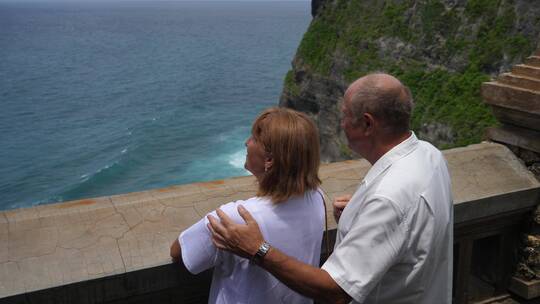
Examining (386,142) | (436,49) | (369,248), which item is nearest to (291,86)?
(436,49)

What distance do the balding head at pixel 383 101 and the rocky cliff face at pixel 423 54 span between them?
35.3m

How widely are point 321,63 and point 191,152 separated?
60.2 feet

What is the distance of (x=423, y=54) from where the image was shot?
4697 cm

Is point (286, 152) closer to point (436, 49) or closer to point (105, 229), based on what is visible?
point (105, 229)

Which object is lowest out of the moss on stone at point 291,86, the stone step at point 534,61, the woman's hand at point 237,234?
the moss on stone at point 291,86

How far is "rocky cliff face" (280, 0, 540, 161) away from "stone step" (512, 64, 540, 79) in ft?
108

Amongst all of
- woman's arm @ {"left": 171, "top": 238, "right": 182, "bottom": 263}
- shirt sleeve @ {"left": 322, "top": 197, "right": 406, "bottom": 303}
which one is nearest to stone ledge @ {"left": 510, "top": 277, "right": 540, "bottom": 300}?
shirt sleeve @ {"left": 322, "top": 197, "right": 406, "bottom": 303}

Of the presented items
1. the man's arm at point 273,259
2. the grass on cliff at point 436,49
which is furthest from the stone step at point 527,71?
the grass on cliff at point 436,49

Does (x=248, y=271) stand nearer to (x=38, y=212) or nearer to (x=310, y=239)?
(x=310, y=239)

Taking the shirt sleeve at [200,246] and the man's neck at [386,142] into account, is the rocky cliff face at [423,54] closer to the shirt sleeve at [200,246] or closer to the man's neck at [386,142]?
the man's neck at [386,142]

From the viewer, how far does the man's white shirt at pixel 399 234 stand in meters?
2.09

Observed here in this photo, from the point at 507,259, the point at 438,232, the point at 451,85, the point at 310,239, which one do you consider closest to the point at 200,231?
the point at 310,239

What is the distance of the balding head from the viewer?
228cm

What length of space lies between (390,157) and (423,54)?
4691 centimetres
